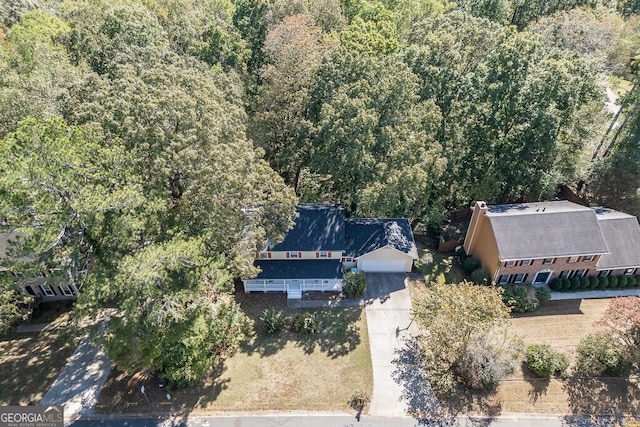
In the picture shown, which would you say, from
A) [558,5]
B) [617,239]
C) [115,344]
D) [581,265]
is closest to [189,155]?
[115,344]

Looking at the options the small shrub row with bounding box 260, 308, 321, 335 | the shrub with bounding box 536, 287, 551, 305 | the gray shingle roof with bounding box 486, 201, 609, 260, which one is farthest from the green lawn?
the shrub with bounding box 536, 287, 551, 305

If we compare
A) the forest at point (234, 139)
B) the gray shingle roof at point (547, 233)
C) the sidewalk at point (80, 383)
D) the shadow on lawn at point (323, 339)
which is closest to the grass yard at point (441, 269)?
the forest at point (234, 139)

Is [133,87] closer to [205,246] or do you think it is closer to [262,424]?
[205,246]

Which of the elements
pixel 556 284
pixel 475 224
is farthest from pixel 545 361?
pixel 475 224

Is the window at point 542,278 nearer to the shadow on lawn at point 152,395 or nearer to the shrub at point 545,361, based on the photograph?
the shrub at point 545,361

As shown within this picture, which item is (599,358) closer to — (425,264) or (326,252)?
(425,264)

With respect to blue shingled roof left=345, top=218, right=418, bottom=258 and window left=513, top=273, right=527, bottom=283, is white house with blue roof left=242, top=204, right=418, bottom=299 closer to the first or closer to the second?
blue shingled roof left=345, top=218, right=418, bottom=258
